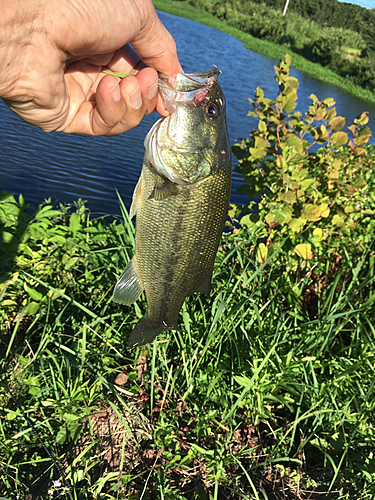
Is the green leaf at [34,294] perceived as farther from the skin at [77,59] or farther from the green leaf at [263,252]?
the green leaf at [263,252]

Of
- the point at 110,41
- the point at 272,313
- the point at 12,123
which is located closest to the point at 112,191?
the point at 12,123

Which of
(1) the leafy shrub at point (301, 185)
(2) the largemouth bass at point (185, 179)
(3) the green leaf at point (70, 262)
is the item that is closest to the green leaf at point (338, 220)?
(1) the leafy shrub at point (301, 185)

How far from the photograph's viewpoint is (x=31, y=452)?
2432 mm

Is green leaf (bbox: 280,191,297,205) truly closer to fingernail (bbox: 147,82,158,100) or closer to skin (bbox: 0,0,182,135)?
skin (bbox: 0,0,182,135)

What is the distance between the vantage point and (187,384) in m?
2.65

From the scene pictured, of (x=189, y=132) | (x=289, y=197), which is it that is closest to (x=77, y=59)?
(x=189, y=132)

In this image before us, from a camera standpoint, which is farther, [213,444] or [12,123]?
[12,123]

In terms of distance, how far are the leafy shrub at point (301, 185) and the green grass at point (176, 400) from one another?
0.69m

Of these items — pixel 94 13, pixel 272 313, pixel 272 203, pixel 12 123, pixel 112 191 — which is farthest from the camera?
pixel 12 123

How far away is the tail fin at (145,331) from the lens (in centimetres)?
211

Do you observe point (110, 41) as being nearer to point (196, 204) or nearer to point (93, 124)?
point (93, 124)

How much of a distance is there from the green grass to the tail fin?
0.46 metres

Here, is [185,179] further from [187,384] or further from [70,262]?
[70,262]

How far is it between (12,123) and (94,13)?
26.2ft
